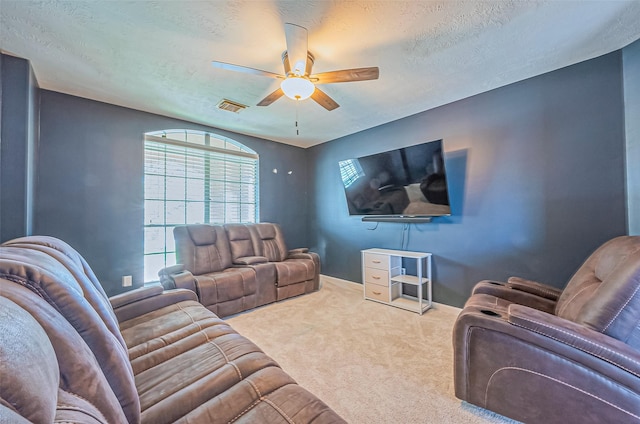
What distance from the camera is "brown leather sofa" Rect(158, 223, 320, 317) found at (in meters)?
2.90

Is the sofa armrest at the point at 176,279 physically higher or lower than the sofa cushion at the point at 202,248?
lower

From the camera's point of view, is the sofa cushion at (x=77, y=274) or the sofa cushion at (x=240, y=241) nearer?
the sofa cushion at (x=77, y=274)

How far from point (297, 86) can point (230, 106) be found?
1509 millimetres

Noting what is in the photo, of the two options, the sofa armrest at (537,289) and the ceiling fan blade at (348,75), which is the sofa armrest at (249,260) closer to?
the ceiling fan blade at (348,75)

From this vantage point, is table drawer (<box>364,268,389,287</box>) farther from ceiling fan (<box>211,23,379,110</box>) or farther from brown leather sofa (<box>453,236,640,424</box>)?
ceiling fan (<box>211,23,379,110</box>)

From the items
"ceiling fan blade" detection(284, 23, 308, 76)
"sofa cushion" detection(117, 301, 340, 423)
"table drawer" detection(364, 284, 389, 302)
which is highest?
"ceiling fan blade" detection(284, 23, 308, 76)

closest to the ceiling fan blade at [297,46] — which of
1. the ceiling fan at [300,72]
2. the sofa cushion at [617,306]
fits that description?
the ceiling fan at [300,72]

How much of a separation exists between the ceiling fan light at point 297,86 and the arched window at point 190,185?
2.38m

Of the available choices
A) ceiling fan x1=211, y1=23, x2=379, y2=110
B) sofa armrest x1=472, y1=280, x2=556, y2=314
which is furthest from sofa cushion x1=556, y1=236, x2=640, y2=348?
ceiling fan x1=211, y1=23, x2=379, y2=110

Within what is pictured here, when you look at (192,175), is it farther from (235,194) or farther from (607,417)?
(607,417)

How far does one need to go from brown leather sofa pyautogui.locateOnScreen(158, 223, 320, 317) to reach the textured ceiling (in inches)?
69.6

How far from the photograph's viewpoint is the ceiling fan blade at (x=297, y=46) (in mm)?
1717

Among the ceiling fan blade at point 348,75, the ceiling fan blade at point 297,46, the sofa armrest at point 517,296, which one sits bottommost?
the sofa armrest at point 517,296

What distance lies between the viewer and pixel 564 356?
4.26 ft
